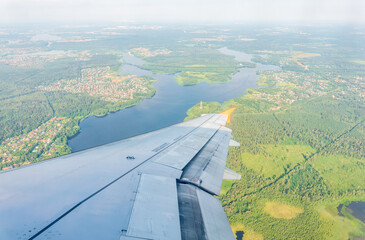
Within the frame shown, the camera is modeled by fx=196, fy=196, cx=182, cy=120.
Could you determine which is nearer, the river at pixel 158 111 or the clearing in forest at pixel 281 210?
the clearing in forest at pixel 281 210

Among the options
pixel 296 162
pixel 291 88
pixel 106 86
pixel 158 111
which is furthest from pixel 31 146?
pixel 291 88

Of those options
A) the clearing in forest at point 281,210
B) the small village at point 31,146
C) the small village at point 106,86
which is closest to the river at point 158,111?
the small village at point 31,146

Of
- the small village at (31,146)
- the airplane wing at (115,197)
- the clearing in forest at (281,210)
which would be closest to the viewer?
the airplane wing at (115,197)

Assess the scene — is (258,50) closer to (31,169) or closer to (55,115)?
(55,115)

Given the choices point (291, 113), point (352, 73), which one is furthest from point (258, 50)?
point (291, 113)

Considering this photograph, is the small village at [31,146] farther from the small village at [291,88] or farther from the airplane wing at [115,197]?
the small village at [291,88]

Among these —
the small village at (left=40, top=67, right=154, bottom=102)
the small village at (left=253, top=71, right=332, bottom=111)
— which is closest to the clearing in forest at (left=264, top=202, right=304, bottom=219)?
the small village at (left=253, top=71, right=332, bottom=111)

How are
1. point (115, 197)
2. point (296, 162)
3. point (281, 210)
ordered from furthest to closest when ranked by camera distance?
point (296, 162) < point (281, 210) < point (115, 197)

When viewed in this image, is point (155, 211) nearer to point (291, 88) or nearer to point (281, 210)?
point (281, 210)
